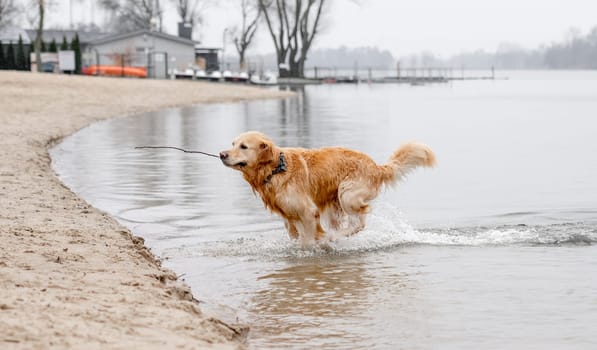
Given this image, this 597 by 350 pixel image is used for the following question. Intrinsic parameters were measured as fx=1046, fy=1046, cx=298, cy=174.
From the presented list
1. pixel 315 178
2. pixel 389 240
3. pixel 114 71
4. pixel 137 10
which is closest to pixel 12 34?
pixel 114 71

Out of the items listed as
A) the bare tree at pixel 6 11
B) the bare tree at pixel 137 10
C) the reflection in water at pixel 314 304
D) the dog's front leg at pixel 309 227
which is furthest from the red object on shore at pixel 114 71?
the reflection in water at pixel 314 304

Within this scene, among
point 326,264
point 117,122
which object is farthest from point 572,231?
point 117,122

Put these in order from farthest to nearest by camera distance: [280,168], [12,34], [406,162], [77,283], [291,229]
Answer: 1. [12,34]
2. [406,162]
3. [291,229]
4. [280,168]
5. [77,283]

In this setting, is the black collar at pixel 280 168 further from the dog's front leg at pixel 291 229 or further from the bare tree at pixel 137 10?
the bare tree at pixel 137 10

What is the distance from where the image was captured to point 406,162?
1012 cm

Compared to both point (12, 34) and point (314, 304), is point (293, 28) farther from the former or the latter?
point (314, 304)

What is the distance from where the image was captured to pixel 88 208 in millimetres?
11195

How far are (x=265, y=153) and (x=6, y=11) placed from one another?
102 metres

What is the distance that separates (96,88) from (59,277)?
39.9 metres

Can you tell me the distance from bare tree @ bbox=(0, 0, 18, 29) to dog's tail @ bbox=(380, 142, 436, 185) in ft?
302

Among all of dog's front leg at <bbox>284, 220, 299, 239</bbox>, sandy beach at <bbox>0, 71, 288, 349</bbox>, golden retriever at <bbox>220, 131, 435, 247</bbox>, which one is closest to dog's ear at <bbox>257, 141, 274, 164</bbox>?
golden retriever at <bbox>220, 131, 435, 247</bbox>

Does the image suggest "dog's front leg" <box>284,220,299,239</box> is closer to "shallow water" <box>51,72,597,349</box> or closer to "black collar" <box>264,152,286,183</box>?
"shallow water" <box>51,72,597,349</box>

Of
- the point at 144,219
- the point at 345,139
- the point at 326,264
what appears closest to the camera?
the point at 326,264

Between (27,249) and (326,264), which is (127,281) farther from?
(326,264)
